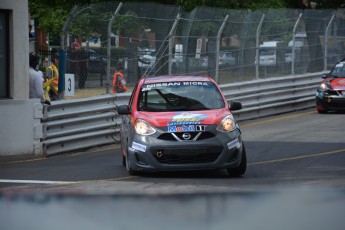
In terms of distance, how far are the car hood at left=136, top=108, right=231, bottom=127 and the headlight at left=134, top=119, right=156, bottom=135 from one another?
6 centimetres

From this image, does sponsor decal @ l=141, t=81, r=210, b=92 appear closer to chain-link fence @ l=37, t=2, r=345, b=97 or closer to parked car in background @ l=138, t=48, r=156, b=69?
chain-link fence @ l=37, t=2, r=345, b=97

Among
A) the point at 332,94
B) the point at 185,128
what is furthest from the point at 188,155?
the point at 332,94

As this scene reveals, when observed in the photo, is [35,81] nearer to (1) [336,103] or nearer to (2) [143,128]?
(2) [143,128]

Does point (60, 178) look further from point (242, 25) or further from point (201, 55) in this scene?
point (242, 25)

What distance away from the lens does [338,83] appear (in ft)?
72.1

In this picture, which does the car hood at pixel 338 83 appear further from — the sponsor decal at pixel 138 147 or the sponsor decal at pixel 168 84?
the sponsor decal at pixel 138 147

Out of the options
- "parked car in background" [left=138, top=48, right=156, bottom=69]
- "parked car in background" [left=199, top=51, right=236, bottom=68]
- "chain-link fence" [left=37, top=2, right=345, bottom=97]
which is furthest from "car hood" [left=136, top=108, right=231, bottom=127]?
"parked car in background" [left=199, top=51, right=236, bottom=68]

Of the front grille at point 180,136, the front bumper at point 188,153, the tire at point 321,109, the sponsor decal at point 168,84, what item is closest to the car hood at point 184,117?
the front grille at point 180,136

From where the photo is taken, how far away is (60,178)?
11094mm

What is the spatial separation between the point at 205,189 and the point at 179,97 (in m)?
2.89

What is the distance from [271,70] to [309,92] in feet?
5.07

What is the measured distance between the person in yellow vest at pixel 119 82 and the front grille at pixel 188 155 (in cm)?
759

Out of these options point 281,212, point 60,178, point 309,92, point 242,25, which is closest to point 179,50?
point 242,25

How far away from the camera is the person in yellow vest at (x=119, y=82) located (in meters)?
17.9
